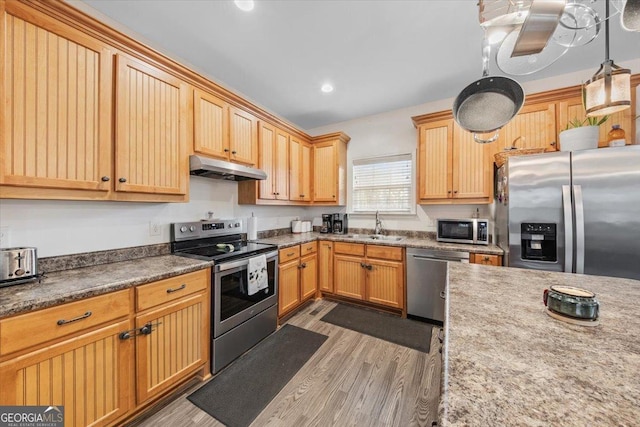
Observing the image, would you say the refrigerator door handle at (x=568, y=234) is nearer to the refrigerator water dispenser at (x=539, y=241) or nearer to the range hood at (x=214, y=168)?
the refrigerator water dispenser at (x=539, y=241)

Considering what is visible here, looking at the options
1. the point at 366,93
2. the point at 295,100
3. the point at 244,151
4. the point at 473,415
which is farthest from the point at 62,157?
the point at 366,93

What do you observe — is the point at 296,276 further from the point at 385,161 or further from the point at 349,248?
the point at 385,161

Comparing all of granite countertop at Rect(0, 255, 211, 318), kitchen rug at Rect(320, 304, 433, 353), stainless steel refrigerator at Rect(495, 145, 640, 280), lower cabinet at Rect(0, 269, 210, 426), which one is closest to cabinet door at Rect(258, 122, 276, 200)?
granite countertop at Rect(0, 255, 211, 318)

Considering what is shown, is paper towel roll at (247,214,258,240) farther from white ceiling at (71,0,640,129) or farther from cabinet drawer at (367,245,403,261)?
white ceiling at (71,0,640,129)

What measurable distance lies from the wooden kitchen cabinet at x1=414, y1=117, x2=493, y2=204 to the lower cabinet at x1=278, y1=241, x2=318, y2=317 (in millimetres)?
1611

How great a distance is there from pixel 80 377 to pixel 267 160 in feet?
7.46

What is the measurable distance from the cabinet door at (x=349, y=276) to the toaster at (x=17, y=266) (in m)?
2.61

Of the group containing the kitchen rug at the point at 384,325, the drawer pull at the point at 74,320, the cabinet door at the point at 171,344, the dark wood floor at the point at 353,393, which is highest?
the drawer pull at the point at 74,320

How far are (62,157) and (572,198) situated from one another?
358 cm

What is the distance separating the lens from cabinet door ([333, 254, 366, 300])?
300 cm

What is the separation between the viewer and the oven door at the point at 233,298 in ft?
6.00

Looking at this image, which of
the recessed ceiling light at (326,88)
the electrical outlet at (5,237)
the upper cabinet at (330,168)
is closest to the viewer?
the electrical outlet at (5,237)

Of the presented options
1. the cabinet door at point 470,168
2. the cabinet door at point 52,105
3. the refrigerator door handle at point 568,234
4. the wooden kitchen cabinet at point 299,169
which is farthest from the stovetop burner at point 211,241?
the refrigerator door handle at point 568,234

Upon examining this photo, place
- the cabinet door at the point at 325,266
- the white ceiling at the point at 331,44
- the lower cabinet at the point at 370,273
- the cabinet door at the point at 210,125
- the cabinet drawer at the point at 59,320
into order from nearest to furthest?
the cabinet drawer at the point at 59,320 < the white ceiling at the point at 331,44 < the cabinet door at the point at 210,125 < the lower cabinet at the point at 370,273 < the cabinet door at the point at 325,266
